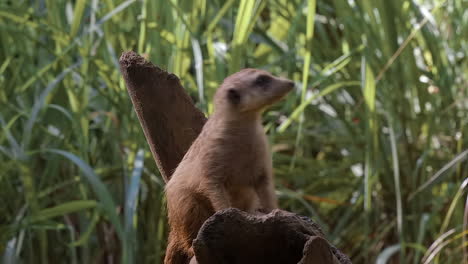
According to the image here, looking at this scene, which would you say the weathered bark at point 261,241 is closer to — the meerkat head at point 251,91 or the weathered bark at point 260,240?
the weathered bark at point 260,240

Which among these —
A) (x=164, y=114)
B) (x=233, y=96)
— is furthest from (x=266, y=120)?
(x=233, y=96)

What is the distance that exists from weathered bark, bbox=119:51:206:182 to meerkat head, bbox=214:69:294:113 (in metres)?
0.17

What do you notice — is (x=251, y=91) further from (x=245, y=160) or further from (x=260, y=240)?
(x=260, y=240)

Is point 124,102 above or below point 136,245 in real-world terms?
above

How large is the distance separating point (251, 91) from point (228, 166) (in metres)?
0.11

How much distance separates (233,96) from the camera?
115 cm

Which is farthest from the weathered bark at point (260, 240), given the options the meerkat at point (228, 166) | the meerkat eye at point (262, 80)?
the meerkat eye at point (262, 80)

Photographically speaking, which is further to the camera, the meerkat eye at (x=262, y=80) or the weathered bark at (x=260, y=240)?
the meerkat eye at (x=262, y=80)

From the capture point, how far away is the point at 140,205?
6.88 feet

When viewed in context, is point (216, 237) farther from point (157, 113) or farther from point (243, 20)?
point (243, 20)

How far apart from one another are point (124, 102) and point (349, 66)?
719 millimetres

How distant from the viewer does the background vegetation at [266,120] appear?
204cm

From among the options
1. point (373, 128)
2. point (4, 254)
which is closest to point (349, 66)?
point (373, 128)

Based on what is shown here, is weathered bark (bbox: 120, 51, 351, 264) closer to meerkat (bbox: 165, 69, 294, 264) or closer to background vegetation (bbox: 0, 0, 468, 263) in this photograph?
meerkat (bbox: 165, 69, 294, 264)
